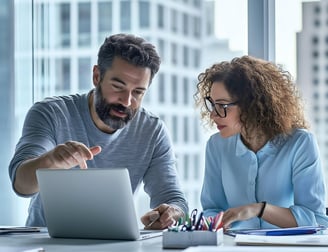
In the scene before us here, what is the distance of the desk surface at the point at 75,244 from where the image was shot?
1635 millimetres

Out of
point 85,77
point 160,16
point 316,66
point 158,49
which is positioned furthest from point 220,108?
point 85,77

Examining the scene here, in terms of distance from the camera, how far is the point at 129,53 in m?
2.54

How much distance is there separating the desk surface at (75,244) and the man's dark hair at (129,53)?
34.5 inches

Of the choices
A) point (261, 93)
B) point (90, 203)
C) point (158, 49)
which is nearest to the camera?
point (90, 203)

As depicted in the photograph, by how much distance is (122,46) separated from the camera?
100 inches

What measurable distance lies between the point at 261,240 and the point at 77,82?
67.4 inches

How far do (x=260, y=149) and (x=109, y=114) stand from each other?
581mm

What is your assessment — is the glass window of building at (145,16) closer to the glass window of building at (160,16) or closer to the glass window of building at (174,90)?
the glass window of building at (160,16)

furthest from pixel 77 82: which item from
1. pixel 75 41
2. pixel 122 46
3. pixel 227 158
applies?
pixel 227 158

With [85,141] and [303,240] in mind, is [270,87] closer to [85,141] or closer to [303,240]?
[85,141]

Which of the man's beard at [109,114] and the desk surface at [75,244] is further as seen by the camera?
the man's beard at [109,114]

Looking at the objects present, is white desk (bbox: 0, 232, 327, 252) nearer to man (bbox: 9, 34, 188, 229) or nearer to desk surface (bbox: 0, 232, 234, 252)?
desk surface (bbox: 0, 232, 234, 252)

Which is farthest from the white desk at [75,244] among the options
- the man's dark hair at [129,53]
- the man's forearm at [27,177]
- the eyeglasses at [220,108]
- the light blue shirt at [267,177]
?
the man's dark hair at [129,53]

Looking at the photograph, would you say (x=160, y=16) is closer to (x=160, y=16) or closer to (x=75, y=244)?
(x=160, y=16)
